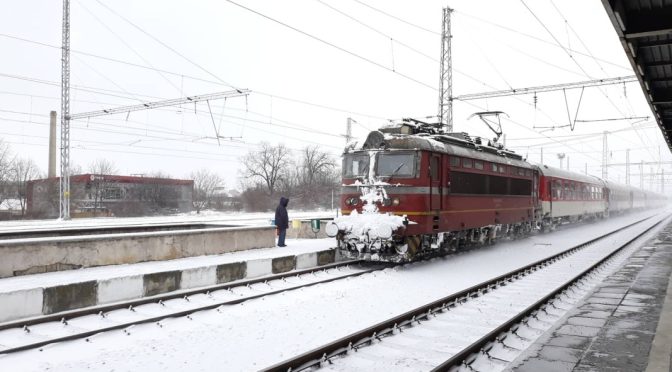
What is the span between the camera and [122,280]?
365 inches

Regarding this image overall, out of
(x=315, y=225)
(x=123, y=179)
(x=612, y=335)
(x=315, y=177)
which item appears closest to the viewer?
(x=612, y=335)

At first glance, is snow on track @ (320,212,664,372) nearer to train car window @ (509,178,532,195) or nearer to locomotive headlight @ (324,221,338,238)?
locomotive headlight @ (324,221,338,238)

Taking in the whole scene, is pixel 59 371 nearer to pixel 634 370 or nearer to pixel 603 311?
pixel 634 370

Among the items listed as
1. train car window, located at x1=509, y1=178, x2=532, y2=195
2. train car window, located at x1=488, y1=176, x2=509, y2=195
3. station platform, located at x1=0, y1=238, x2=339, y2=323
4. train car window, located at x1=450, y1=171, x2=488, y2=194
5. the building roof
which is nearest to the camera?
station platform, located at x1=0, y1=238, x2=339, y2=323

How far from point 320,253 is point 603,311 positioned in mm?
7526

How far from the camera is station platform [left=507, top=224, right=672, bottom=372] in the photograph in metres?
5.51

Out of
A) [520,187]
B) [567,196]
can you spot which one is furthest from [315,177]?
[520,187]

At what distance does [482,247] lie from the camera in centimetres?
1839

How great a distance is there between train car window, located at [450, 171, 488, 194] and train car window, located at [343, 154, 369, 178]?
2.49 metres

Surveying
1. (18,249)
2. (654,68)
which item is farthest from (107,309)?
(654,68)

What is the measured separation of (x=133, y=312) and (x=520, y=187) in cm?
1580

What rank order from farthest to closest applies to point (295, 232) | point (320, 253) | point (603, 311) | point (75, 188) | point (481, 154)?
point (75, 188)
point (295, 232)
point (481, 154)
point (320, 253)
point (603, 311)

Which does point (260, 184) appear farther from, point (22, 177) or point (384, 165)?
point (384, 165)

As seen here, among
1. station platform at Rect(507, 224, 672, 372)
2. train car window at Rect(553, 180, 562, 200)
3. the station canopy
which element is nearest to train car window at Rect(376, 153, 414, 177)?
station platform at Rect(507, 224, 672, 372)
